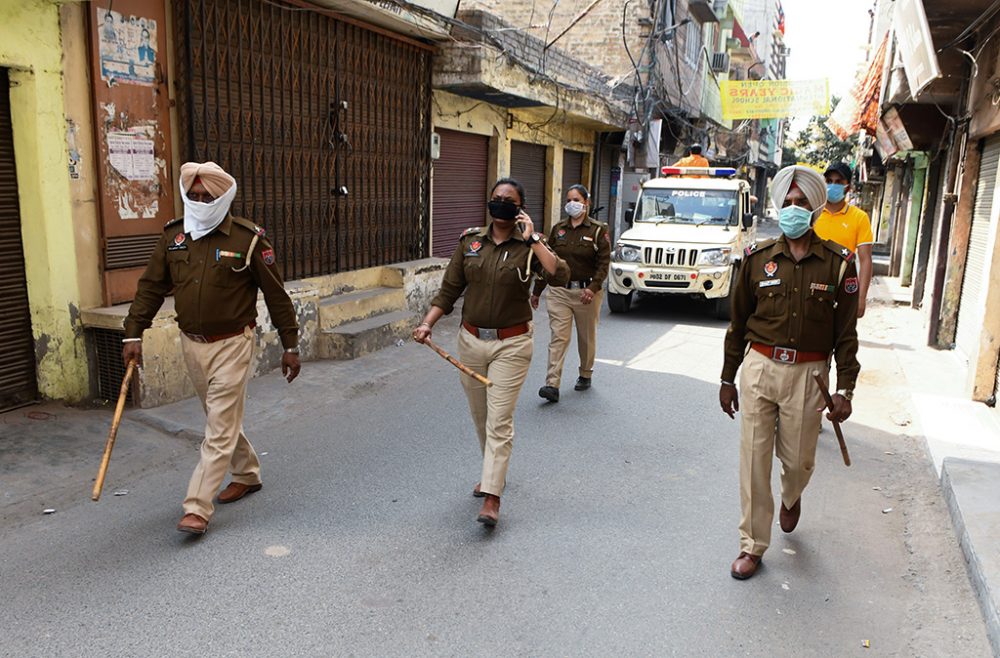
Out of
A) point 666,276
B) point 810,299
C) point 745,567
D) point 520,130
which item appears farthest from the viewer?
point 520,130

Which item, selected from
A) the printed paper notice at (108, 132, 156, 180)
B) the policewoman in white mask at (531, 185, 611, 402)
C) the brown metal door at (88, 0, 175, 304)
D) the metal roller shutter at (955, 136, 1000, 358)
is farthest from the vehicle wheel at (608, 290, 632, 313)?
the printed paper notice at (108, 132, 156, 180)

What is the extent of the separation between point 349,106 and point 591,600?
7.05m

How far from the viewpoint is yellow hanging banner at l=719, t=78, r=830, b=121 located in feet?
60.6

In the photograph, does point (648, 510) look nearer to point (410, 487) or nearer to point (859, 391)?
point (410, 487)

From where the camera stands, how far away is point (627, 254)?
11445mm

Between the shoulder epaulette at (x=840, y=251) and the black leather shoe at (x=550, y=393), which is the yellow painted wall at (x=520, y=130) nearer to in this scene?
the black leather shoe at (x=550, y=393)

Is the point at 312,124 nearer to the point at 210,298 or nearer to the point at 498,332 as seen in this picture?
the point at 210,298

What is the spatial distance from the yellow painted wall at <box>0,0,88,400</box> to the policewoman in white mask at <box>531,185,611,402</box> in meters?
3.78

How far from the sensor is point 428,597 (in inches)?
137

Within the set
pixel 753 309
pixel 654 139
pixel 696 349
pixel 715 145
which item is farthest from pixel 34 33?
pixel 715 145

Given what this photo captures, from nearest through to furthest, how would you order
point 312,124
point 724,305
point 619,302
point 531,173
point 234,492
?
point 234,492 → point 312,124 → point 724,305 → point 619,302 → point 531,173

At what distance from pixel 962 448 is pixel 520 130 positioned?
33.7ft

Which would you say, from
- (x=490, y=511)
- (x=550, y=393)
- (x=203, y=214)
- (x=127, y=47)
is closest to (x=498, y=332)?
(x=490, y=511)

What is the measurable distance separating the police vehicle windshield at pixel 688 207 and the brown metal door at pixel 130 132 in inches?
307
